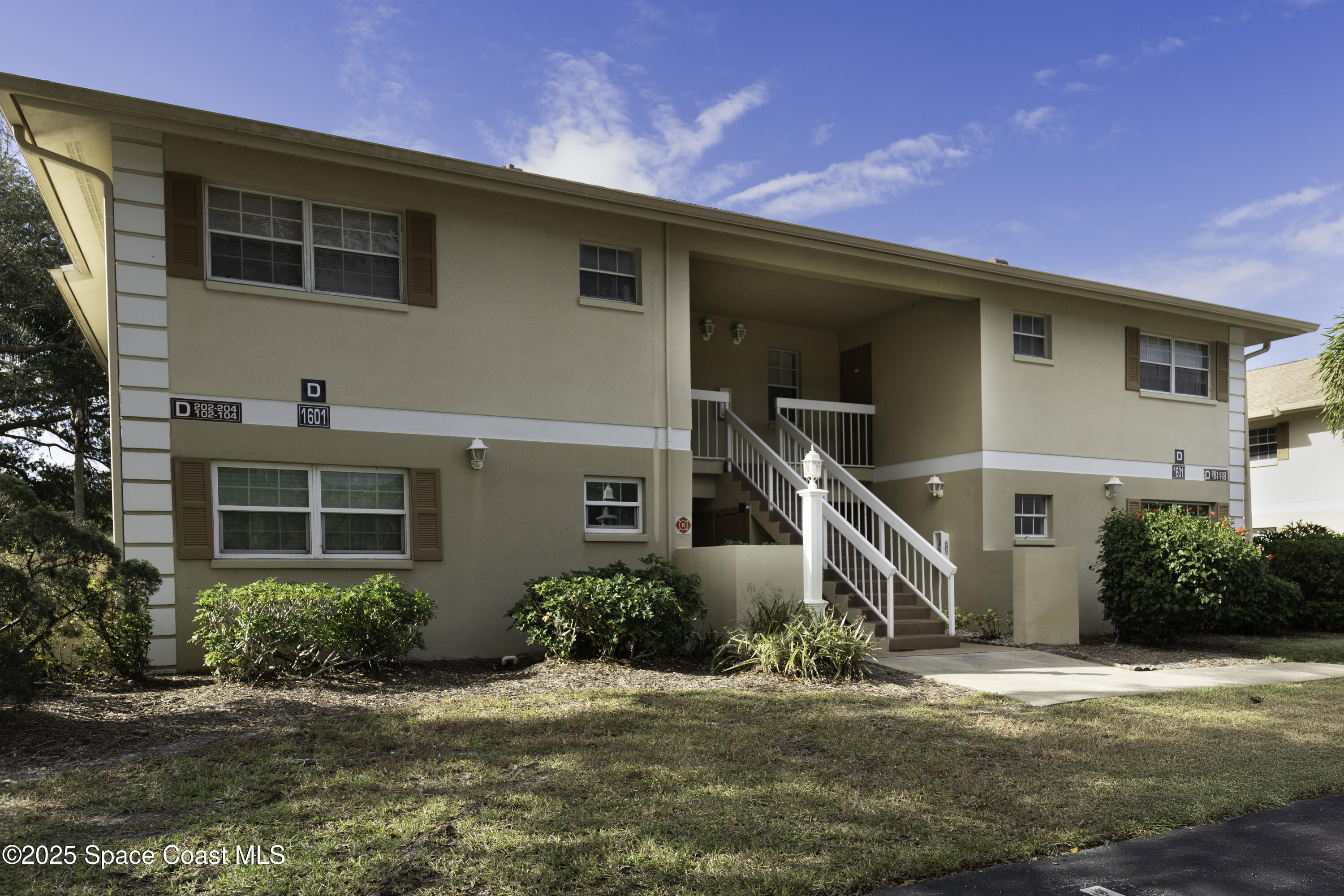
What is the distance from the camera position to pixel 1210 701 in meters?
8.55

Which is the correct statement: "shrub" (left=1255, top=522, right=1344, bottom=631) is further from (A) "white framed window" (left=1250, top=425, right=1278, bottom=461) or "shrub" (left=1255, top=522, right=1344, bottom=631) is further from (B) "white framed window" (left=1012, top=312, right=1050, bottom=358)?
(A) "white framed window" (left=1250, top=425, right=1278, bottom=461)

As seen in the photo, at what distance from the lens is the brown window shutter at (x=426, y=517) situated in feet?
34.3

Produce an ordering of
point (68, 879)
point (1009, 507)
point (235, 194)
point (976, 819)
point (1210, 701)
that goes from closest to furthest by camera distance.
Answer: point (68, 879), point (976, 819), point (1210, 701), point (235, 194), point (1009, 507)

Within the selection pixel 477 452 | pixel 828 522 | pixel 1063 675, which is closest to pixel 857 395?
pixel 828 522

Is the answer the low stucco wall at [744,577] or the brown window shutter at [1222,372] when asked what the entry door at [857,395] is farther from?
the brown window shutter at [1222,372]

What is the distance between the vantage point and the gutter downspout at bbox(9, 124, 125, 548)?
8969 mm

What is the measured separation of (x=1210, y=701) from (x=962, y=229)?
14.8 metres

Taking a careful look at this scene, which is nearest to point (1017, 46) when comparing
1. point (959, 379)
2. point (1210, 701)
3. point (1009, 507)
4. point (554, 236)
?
point (959, 379)

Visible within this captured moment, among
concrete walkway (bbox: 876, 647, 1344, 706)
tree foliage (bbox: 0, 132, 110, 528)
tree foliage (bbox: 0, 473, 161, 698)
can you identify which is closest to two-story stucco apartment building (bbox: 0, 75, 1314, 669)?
concrete walkway (bbox: 876, 647, 1344, 706)

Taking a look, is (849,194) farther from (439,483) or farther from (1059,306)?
(439,483)

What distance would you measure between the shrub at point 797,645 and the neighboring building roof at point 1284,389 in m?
17.6

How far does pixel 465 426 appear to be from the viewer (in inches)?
428

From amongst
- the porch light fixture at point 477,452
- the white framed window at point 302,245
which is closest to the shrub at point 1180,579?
the porch light fixture at point 477,452

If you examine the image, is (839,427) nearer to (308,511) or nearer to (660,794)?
(308,511)
